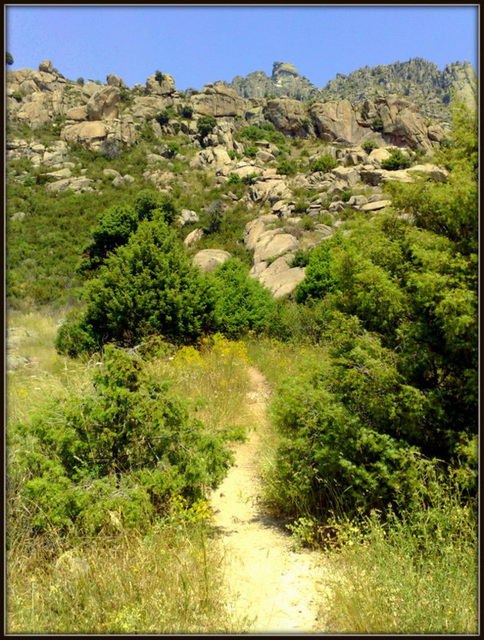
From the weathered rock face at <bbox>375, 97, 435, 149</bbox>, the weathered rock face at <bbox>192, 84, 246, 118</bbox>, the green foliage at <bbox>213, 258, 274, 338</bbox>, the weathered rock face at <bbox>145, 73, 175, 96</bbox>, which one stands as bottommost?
the green foliage at <bbox>213, 258, 274, 338</bbox>

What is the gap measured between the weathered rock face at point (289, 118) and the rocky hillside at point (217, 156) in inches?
5.5

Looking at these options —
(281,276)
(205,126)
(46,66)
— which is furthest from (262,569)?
(46,66)

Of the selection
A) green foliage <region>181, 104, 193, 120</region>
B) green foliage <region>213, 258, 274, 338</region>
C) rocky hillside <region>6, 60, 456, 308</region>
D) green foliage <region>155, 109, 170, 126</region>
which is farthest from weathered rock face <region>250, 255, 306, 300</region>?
green foliage <region>181, 104, 193, 120</region>

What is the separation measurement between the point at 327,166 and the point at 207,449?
114ft

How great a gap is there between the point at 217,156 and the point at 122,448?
137 ft

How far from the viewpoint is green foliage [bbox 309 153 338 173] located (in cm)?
3503

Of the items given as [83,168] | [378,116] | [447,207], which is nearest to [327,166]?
[378,116]

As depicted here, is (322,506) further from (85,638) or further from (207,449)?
(85,638)

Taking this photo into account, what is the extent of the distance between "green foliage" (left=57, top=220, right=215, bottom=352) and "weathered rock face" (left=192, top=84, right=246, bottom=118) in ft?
152

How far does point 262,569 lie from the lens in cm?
316

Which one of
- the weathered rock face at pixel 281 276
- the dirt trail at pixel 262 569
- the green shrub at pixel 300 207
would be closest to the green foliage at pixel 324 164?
the green shrub at pixel 300 207

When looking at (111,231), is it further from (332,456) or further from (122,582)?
(122,582)

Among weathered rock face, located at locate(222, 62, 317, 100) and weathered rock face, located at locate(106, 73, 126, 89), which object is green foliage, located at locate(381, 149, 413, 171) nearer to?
weathered rock face, located at locate(106, 73, 126, 89)

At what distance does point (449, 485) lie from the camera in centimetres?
318
